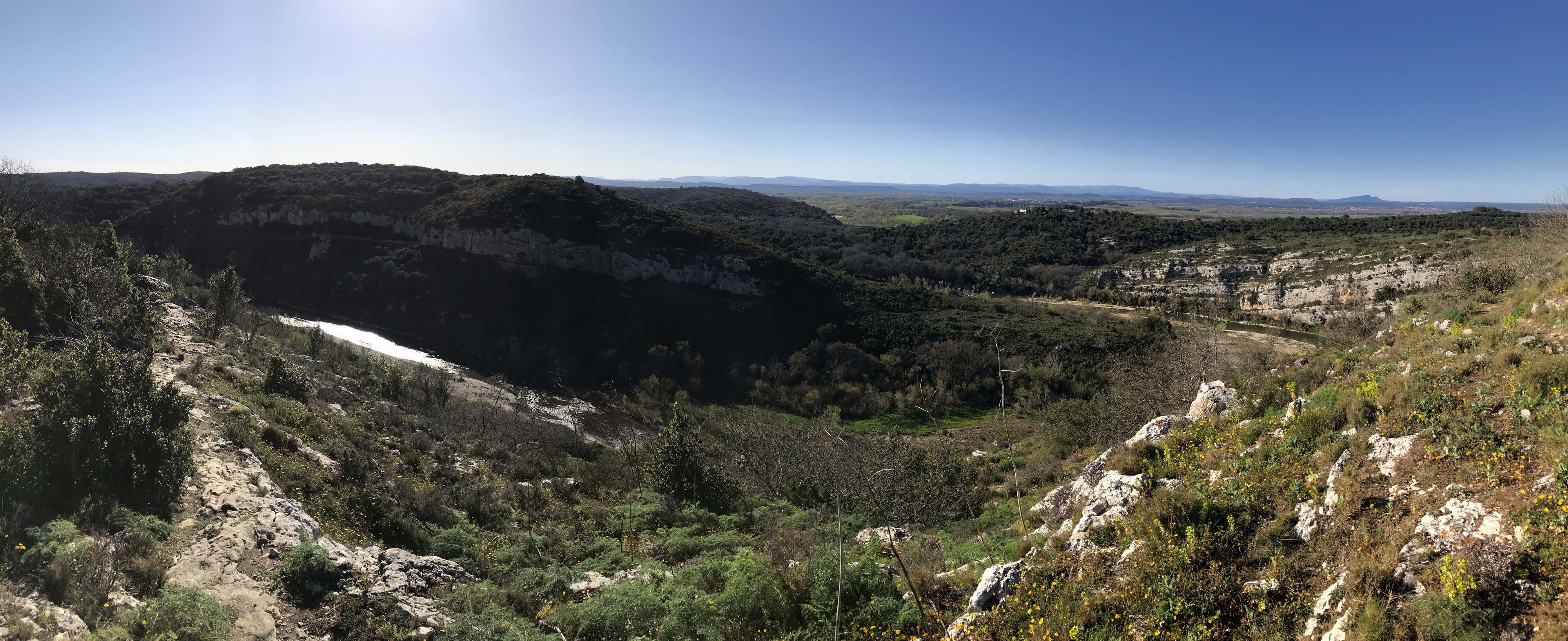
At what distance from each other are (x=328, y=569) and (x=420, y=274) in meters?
58.5

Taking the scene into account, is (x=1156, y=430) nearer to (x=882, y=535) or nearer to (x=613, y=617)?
(x=882, y=535)

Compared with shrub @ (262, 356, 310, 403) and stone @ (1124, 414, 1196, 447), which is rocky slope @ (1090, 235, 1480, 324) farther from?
shrub @ (262, 356, 310, 403)

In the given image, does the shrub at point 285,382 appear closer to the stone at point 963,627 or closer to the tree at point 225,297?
the tree at point 225,297

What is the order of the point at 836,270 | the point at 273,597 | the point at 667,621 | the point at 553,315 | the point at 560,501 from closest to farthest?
the point at 667,621
the point at 273,597
the point at 560,501
the point at 553,315
the point at 836,270

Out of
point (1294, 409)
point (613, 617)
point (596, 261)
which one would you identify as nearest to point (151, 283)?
point (613, 617)

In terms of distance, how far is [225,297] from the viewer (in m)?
31.3

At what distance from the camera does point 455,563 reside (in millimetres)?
10953

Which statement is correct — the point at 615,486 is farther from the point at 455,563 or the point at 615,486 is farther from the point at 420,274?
the point at 420,274

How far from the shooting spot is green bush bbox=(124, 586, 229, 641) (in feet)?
21.1

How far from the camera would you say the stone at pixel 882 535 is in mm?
10523

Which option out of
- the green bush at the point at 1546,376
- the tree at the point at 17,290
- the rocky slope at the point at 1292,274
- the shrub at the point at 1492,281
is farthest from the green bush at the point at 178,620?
the rocky slope at the point at 1292,274

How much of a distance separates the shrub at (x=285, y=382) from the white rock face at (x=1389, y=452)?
25.5 m

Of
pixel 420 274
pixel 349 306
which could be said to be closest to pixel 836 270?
pixel 420 274

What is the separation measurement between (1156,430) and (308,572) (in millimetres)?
14761
